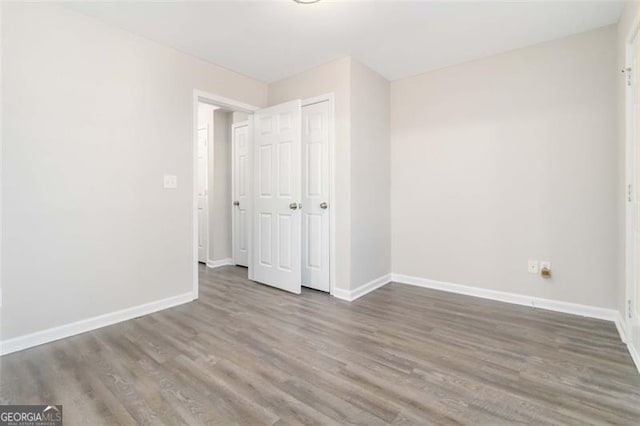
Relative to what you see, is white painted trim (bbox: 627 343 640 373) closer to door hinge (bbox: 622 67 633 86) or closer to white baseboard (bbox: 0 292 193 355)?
door hinge (bbox: 622 67 633 86)

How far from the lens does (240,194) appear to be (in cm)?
467

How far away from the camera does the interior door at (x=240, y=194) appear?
456 centimetres

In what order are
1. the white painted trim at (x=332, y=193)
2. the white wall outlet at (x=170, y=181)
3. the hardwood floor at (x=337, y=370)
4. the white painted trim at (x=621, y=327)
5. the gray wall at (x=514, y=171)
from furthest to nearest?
the white painted trim at (x=332, y=193) → the white wall outlet at (x=170, y=181) → the gray wall at (x=514, y=171) → the white painted trim at (x=621, y=327) → the hardwood floor at (x=337, y=370)

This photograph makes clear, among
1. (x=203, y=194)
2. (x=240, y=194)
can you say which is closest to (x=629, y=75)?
(x=240, y=194)

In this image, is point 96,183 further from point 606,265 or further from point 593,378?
point 606,265

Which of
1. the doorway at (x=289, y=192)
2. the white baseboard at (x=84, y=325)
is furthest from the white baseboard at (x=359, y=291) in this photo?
the white baseboard at (x=84, y=325)

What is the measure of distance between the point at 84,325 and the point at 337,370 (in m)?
2.02

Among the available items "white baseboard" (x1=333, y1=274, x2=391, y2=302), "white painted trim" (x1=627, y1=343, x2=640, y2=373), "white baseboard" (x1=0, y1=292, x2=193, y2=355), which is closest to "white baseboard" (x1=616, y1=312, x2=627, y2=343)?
"white painted trim" (x1=627, y1=343, x2=640, y2=373)

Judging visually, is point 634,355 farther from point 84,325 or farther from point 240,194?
point 240,194

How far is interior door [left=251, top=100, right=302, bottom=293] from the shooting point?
3346 millimetres

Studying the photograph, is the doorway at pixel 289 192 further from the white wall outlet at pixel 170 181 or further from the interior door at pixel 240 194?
the interior door at pixel 240 194

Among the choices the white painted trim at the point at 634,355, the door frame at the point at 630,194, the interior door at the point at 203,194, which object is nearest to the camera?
the white painted trim at the point at 634,355

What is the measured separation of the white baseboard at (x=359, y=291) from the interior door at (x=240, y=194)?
1858 millimetres

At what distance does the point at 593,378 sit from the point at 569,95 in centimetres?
230
